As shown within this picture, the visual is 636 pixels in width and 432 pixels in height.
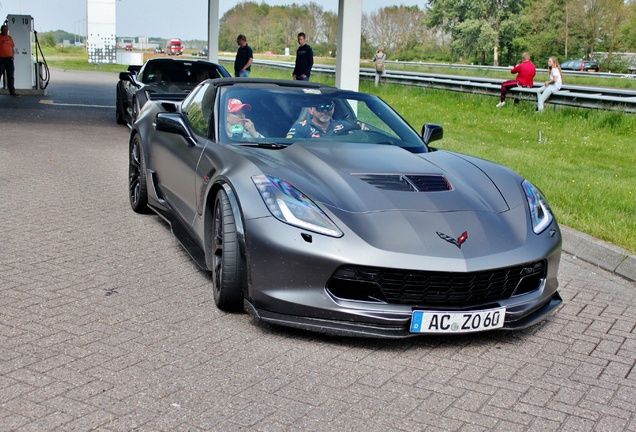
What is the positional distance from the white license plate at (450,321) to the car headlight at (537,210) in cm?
74

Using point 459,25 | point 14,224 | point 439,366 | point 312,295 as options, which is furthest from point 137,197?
point 459,25

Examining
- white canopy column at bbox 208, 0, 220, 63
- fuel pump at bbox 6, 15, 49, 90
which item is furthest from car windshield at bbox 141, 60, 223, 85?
white canopy column at bbox 208, 0, 220, 63

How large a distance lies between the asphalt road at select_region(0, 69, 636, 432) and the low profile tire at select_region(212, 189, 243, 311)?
12 cm

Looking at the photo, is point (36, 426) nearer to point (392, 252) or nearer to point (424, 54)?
point (392, 252)

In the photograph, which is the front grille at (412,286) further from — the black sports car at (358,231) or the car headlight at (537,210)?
the car headlight at (537,210)

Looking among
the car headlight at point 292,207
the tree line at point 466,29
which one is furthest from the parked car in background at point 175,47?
the car headlight at point 292,207

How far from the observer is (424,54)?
93000 mm

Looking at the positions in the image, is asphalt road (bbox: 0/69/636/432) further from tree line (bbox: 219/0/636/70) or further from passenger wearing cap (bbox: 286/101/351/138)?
tree line (bbox: 219/0/636/70)

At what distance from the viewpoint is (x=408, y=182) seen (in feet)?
16.8

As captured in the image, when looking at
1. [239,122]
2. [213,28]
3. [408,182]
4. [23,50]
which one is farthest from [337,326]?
[213,28]

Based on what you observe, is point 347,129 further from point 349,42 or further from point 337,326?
point 349,42

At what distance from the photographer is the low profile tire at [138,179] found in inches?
303

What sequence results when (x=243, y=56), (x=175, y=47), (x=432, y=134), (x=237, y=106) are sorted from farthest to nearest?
(x=175, y=47) < (x=243, y=56) < (x=432, y=134) < (x=237, y=106)

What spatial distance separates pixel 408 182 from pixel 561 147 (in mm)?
9643
